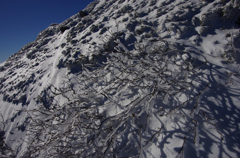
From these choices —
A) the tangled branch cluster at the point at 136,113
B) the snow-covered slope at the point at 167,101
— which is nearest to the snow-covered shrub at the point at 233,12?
the snow-covered slope at the point at 167,101

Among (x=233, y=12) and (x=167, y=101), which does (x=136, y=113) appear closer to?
(x=167, y=101)

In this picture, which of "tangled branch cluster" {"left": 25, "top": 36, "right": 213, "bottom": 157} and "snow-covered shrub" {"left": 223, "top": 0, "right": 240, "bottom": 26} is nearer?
"tangled branch cluster" {"left": 25, "top": 36, "right": 213, "bottom": 157}

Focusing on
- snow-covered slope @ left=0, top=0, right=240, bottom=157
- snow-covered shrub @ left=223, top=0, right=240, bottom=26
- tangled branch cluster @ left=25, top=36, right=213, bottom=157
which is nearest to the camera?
snow-covered slope @ left=0, top=0, right=240, bottom=157

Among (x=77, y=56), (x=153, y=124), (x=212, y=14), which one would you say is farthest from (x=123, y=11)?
(x=153, y=124)

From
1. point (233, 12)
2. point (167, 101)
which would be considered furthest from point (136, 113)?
point (233, 12)

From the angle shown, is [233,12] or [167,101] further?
[233,12]

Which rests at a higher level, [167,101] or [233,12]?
[233,12]

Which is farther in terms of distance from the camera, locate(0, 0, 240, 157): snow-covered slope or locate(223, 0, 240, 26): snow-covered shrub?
locate(223, 0, 240, 26): snow-covered shrub

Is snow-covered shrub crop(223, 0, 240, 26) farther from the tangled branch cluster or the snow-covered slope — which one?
the tangled branch cluster

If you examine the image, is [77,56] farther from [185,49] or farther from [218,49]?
[218,49]

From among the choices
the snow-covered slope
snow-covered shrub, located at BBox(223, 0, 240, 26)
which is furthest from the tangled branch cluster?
snow-covered shrub, located at BBox(223, 0, 240, 26)

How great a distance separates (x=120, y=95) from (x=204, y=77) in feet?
3.38

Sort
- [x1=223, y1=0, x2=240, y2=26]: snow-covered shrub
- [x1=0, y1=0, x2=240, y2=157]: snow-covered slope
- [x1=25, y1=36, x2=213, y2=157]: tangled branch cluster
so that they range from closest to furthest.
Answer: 1. [x1=0, y1=0, x2=240, y2=157]: snow-covered slope
2. [x1=25, y1=36, x2=213, y2=157]: tangled branch cluster
3. [x1=223, y1=0, x2=240, y2=26]: snow-covered shrub

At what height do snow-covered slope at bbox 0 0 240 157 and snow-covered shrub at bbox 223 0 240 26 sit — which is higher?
snow-covered shrub at bbox 223 0 240 26
